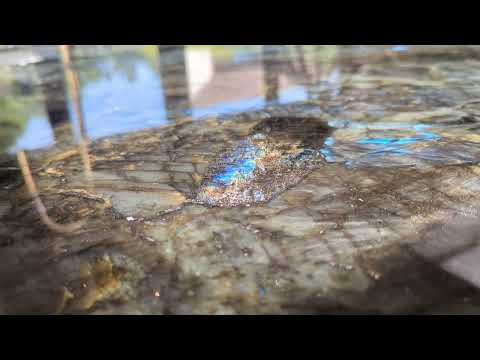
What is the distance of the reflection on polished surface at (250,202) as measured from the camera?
146 centimetres

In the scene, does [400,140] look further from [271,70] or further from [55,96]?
[55,96]

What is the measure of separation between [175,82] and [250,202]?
3848mm

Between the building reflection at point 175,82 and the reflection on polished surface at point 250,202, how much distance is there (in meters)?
0.05

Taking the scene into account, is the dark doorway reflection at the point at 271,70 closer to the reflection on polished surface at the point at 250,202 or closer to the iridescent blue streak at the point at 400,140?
the reflection on polished surface at the point at 250,202

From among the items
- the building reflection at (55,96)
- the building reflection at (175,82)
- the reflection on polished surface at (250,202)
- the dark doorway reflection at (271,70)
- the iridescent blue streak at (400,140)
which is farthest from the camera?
the dark doorway reflection at (271,70)

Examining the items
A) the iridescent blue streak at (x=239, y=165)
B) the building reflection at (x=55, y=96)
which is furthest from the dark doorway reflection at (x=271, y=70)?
the building reflection at (x=55, y=96)

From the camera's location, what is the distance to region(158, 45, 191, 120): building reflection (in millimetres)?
4022

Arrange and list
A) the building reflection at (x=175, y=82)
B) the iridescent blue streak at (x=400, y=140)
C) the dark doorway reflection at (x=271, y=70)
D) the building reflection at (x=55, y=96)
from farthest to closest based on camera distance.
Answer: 1. the dark doorway reflection at (x=271, y=70)
2. the building reflection at (x=175, y=82)
3. the building reflection at (x=55, y=96)
4. the iridescent blue streak at (x=400, y=140)

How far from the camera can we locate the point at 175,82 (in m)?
5.41
